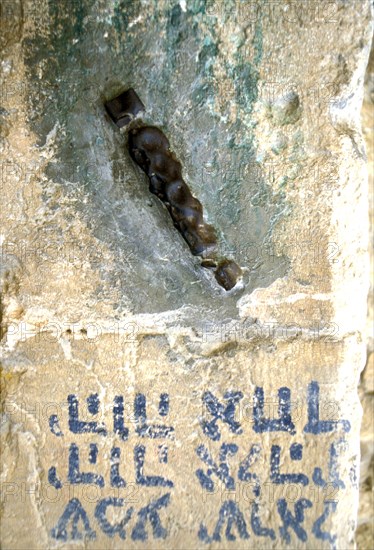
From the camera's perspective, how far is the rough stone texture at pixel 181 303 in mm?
1227

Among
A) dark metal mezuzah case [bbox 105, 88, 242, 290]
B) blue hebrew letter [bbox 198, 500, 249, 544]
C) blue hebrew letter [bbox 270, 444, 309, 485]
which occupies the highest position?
dark metal mezuzah case [bbox 105, 88, 242, 290]

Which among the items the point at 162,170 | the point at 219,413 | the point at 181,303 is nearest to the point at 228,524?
the point at 219,413

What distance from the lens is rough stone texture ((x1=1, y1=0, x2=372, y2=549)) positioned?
4.02 feet

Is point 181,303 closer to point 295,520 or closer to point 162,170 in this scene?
point 162,170

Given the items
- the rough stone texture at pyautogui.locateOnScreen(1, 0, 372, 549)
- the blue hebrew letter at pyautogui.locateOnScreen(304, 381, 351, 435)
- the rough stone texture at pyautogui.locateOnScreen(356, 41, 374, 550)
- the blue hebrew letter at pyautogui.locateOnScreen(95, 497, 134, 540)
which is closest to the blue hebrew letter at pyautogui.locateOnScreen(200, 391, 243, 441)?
the rough stone texture at pyautogui.locateOnScreen(1, 0, 372, 549)

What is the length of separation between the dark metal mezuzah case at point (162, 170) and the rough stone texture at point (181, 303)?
3 cm

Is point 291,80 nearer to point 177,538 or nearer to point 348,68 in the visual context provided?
point 348,68

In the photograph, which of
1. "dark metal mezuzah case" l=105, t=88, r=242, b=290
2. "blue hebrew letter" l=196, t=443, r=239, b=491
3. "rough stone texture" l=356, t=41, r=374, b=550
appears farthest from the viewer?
"rough stone texture" l=356, t=41, r=374, b=550

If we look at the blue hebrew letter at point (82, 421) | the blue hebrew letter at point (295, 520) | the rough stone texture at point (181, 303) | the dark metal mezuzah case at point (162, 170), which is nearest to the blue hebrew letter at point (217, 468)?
the rough stone texture at point (181, 303)

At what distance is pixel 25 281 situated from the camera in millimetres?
1296

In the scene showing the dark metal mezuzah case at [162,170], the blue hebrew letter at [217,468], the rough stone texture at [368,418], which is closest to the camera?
the dark metal mezuzah case at [162,170]

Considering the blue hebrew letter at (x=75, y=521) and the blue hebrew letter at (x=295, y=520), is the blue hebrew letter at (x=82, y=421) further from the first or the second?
the blue hebrew letter at (x=295, y=520)

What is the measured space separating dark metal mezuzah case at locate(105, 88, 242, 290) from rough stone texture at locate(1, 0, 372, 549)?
3 centimetres

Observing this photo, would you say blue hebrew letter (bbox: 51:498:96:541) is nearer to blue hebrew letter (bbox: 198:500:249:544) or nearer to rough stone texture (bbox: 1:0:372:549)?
rough stone texture (bbox: 1:0:372:549)
